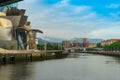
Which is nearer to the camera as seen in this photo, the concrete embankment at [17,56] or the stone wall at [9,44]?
the concrete embankment at [17,56]

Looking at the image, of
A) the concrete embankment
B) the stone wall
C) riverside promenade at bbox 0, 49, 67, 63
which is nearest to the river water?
the concrete embankment

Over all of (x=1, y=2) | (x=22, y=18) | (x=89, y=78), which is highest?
(x=22, y=18)

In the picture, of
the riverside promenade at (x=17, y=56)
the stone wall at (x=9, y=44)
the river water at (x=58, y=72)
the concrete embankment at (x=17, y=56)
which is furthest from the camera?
the stone wall at (x=9, y=44)

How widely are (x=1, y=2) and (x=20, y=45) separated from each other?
140 meters

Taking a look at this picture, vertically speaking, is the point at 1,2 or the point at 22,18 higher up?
the point at 22,18

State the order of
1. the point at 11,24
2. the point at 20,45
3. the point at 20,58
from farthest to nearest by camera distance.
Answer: the point at 20,45, the point at 11,24, the point at 20,58

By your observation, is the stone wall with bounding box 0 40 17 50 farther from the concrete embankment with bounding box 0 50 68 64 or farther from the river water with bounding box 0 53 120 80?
the river water with bounding box 0 53 120 80

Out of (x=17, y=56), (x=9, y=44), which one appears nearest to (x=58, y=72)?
(x=17, y=56)

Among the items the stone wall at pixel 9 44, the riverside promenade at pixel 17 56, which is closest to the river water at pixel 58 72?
the riverside promenade at pixel 17 56

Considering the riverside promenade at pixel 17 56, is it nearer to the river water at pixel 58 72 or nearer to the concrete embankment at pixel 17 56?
the concrete embankment at pixel 17 56

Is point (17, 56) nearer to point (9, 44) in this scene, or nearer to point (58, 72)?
point (58, 72)

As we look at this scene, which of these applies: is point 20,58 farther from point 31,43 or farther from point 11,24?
point 31,43

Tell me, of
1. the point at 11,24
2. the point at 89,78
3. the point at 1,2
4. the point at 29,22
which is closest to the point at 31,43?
the point at 29,22

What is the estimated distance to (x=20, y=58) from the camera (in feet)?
334
